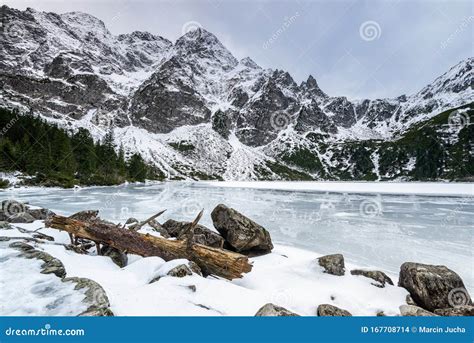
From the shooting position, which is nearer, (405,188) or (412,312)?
(412,312)

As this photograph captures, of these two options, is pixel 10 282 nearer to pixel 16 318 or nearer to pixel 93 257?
pixel 16 318

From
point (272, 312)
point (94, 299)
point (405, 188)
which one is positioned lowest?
point (94, 299)

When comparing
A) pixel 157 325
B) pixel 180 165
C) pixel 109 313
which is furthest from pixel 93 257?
pixel 180 165

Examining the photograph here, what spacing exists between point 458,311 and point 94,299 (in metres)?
7.62

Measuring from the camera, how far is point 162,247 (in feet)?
27.7

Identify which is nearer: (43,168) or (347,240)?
(347,240)

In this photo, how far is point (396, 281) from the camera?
801cm

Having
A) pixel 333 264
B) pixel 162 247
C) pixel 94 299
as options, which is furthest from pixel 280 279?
pixel 94 299

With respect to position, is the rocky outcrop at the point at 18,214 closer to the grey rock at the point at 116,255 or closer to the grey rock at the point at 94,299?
the grey rock at the point at 116,255

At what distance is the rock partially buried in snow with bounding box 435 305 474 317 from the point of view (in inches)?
226

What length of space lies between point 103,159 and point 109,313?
85425 mm

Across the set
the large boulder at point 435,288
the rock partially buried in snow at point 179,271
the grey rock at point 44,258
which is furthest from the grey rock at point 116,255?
the large boulder at point 435,288

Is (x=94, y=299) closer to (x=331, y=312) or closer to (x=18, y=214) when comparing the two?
(x=331, y=312)

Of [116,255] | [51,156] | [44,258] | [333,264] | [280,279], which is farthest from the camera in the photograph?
[51,156]
